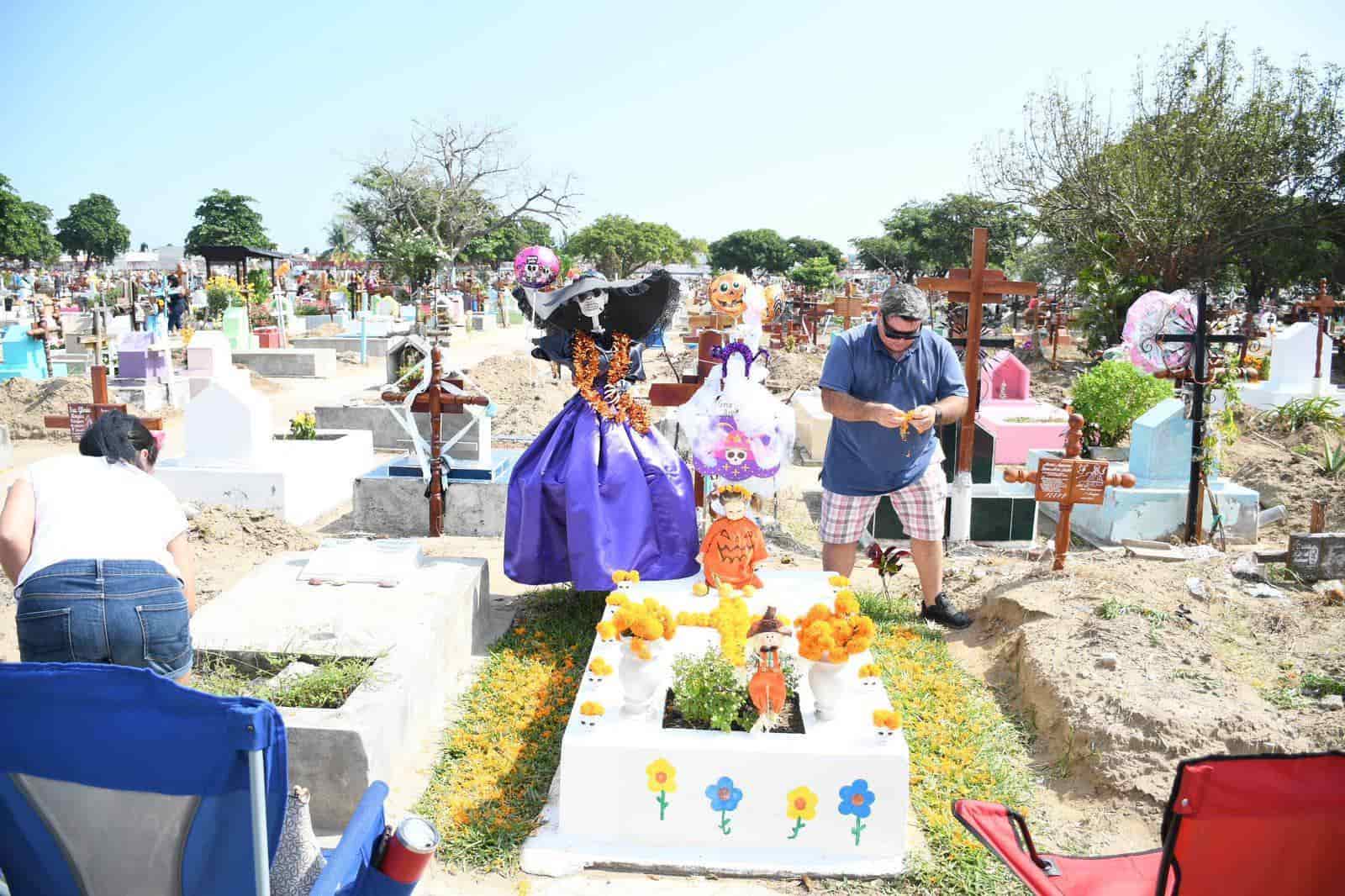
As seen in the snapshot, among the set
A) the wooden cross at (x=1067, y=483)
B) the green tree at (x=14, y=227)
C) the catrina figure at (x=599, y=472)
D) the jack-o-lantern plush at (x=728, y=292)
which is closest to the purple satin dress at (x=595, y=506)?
the catrina figure at (x=599, y=472)

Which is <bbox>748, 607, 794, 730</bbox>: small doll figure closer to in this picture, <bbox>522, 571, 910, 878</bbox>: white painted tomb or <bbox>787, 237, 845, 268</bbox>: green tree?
<bbox>522, 571, 910, 878</bbox>: white painted tomb

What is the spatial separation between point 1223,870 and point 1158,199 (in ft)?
67.9

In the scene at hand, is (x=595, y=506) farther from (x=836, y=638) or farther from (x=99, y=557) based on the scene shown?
(x=99, y=557)

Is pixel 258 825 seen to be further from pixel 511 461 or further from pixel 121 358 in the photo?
pixel 121 358

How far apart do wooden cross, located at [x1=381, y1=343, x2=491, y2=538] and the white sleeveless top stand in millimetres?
3330

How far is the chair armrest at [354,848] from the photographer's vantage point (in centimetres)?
199

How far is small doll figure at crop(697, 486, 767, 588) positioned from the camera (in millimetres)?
4488

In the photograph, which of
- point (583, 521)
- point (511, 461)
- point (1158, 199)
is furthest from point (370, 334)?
point (583, 521)

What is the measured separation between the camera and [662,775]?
3.36 meters

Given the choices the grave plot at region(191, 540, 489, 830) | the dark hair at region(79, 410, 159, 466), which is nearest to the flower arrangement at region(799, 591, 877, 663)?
the grave plot at region(191, 540, 489, 830)

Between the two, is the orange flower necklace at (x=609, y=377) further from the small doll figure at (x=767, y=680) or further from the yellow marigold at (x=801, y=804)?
the yellow marigold at (x=801, y=804)

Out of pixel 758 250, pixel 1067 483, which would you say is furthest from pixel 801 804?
pixel 758 250

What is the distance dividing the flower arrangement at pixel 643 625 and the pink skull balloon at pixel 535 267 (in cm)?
250

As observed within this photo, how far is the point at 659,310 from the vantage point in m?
5.32
